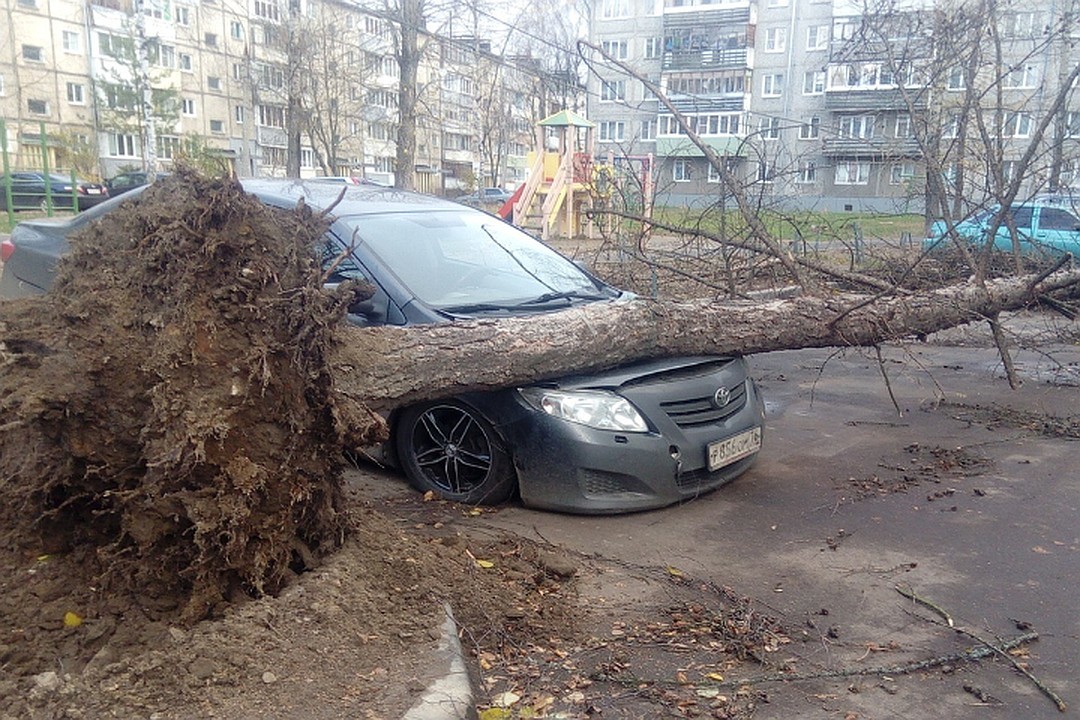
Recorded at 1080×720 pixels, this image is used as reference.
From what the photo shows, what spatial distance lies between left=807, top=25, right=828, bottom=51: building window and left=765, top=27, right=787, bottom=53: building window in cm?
218

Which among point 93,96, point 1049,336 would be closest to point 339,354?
point 1049,336

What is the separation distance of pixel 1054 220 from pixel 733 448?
1189 centimetres

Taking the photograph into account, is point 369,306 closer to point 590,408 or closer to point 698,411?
point 590,408

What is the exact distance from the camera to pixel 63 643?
9.56 ft

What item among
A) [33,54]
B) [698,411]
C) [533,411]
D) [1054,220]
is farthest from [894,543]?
[33,54]

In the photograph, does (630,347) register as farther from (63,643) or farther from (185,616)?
(63,643)

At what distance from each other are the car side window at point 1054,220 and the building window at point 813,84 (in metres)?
38.7

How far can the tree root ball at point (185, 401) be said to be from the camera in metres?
2.97

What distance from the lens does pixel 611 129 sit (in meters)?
54.5

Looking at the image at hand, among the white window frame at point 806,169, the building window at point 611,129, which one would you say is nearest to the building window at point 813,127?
the white window frame at point 806,169

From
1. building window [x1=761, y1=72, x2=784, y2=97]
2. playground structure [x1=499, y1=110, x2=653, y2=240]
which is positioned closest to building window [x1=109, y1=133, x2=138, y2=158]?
playground structure [x1=499, y1=110, x2=653, y2=240]

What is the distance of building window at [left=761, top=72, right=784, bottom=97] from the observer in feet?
174

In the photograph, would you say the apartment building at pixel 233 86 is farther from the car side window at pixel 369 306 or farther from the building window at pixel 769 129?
the car side window at pixel 369 306

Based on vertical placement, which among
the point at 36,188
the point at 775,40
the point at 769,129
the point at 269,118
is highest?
the point at 775,40
